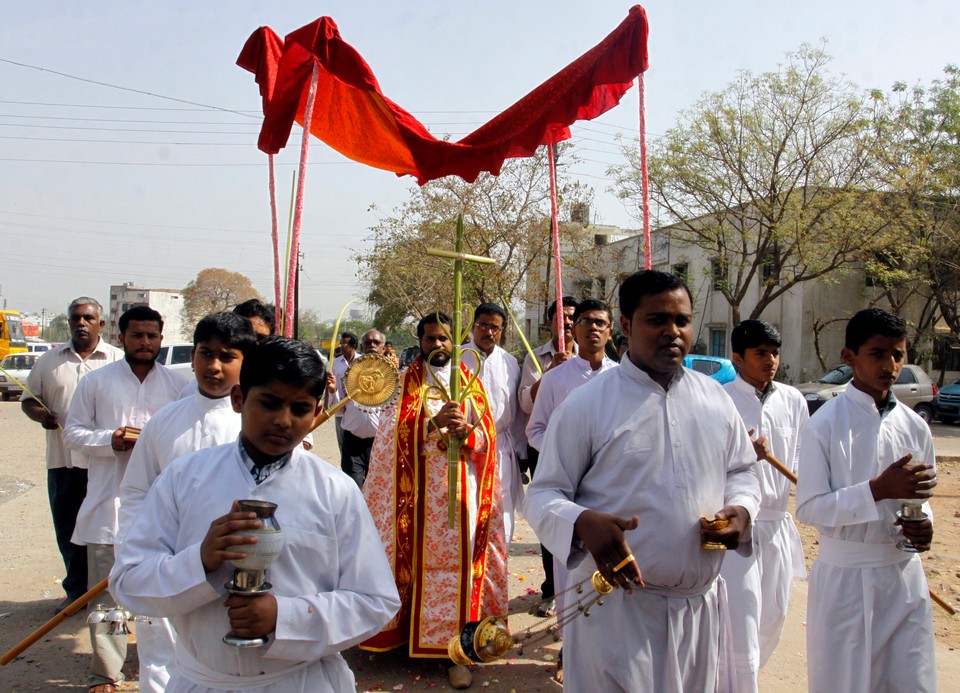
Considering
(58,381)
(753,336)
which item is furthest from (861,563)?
(58,381)

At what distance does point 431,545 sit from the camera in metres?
4.85

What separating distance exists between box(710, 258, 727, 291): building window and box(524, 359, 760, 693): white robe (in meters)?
21.2

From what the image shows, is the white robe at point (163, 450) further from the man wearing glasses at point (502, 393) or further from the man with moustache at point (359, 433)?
the man wearing glasses at point (502, 393)

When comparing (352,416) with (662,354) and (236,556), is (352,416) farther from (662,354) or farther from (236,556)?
(236,556)

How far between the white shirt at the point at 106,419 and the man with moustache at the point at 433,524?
131cm

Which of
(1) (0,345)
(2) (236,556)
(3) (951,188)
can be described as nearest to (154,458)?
(2) (236,556)

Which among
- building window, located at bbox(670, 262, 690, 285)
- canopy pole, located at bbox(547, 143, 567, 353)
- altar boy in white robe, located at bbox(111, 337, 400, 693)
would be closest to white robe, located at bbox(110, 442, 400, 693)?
altar boy in white robe, located at bbox(111, 337, 400, 693)

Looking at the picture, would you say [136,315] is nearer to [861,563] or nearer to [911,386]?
[861,563]

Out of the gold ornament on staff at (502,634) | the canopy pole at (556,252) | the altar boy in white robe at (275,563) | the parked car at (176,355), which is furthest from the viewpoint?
the parked car at (176,355)

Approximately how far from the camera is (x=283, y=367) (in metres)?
2.23

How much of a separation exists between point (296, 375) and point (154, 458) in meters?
1.38

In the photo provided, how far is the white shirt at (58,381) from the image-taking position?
5.75 metres

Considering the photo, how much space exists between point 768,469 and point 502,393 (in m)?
1.98

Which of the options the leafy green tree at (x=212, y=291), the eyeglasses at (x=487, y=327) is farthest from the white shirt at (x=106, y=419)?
the leafy green tree at (x=212, y=291)
